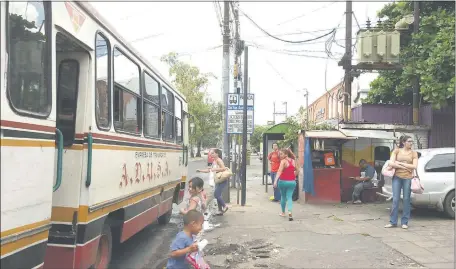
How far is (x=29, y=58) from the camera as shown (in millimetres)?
3295

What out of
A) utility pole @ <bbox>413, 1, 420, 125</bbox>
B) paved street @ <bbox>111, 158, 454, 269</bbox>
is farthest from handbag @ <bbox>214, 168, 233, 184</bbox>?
utility pole @ <bbox>413, 1, 420, 125</bbox>

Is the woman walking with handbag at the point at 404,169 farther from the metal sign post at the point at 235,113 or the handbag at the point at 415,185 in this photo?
the metal sign post at the point at 235,113

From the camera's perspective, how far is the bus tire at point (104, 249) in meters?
5.11

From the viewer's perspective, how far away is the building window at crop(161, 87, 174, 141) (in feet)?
27.2

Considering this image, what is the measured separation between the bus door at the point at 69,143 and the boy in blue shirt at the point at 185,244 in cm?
97

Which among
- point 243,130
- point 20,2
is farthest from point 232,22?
point 20,2

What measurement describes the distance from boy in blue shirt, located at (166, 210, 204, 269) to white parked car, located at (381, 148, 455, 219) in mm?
6571

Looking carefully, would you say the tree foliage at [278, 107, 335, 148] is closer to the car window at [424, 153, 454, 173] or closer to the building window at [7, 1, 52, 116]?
the car window at [424, 153, 454, 173]

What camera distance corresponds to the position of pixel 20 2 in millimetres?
3145

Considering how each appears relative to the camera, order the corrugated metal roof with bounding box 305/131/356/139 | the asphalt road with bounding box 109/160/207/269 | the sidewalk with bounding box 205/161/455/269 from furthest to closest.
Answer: the corrugated metal roof with bounding box 305/131/356/139 < the asphalt road with bounding box 109/160/207/269 < the sidewalk with bounding box 205/161/455/269

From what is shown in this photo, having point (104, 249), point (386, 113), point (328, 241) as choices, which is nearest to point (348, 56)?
point (386, 113)

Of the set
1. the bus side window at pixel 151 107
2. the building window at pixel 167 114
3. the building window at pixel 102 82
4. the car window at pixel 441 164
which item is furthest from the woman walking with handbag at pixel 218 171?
the building window at pixel 102 82

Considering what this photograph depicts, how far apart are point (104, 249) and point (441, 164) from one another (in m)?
7.69

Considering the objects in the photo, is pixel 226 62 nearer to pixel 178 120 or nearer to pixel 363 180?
pixel 178 120
